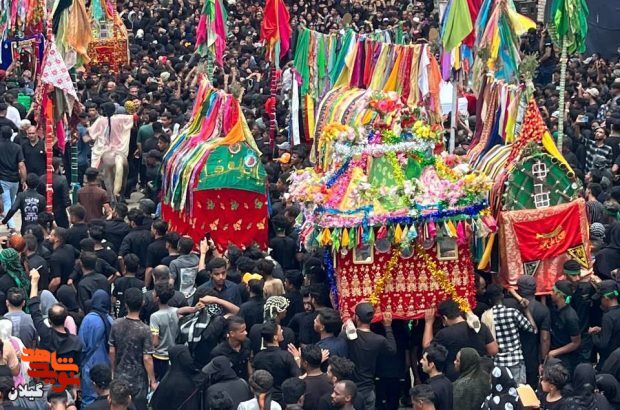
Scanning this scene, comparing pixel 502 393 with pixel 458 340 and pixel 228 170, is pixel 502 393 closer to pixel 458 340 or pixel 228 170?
pixel 458 340

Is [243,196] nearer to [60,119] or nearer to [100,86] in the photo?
[60,119]

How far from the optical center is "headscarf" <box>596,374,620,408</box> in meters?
12.0

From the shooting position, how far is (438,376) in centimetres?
1205

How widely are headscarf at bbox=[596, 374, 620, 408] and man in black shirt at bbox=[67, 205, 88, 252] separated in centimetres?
620

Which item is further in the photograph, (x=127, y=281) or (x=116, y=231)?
(x=116, y=231)

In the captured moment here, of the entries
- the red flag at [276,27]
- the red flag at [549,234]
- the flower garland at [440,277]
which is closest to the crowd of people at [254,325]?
the flower garland at [440,277]

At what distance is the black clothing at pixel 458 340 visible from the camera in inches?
514

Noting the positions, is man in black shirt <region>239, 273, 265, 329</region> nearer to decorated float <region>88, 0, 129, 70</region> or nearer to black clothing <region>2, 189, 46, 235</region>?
black clothing <region>2, 189, 46, 235</region>

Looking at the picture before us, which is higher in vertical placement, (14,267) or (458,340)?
(14,267)

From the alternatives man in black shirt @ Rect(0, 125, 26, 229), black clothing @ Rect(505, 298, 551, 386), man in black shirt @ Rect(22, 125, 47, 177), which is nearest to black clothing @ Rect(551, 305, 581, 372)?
black clothing @ Rect(505, 298, 551, 386)

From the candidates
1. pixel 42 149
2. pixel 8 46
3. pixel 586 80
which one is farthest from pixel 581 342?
pixel 8 46

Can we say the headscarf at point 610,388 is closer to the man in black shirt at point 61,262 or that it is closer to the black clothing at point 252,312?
the black clothing at point 252,312

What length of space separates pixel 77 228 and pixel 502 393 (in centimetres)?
598

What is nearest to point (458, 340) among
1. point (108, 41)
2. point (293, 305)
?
point (293, 305)
